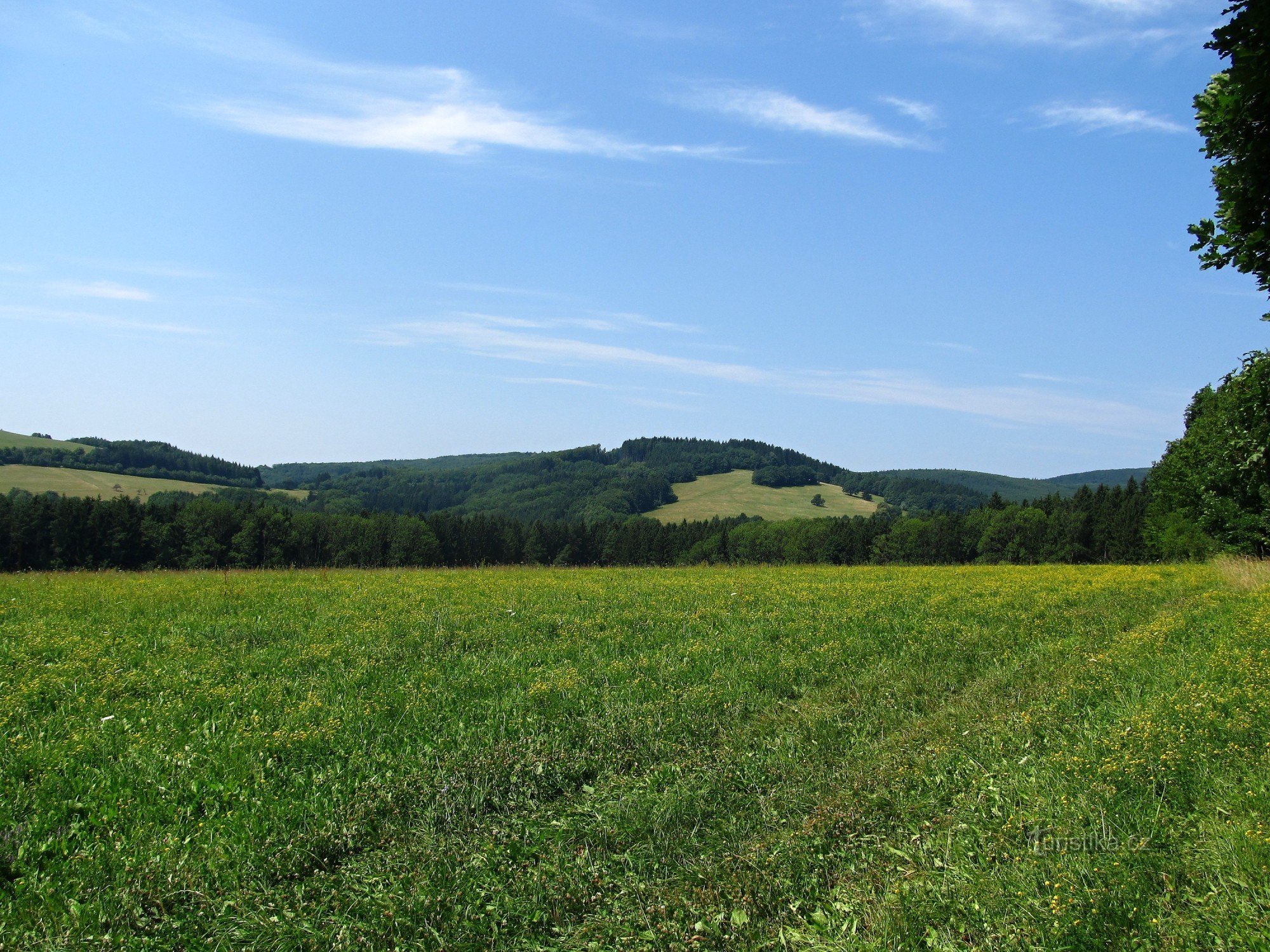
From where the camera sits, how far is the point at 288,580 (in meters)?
21.4

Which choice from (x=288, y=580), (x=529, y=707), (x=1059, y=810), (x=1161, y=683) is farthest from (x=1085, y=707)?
(x=288, y=580)

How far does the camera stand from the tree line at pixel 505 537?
5616 cm

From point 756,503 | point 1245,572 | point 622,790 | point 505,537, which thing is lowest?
point 505,537

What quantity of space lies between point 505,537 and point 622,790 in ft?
269

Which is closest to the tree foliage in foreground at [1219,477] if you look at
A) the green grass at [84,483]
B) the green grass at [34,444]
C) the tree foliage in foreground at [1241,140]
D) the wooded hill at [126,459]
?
the tree foliage in foreground at [1241,140]

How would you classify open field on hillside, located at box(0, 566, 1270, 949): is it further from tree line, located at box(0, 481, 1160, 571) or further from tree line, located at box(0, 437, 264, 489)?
tree line, located at box(0, 437, 264, 489)

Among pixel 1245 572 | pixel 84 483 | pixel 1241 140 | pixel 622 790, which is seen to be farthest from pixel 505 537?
pixel 1241 140

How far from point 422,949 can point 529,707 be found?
4.26 metres

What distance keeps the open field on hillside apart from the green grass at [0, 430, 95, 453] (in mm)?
167960

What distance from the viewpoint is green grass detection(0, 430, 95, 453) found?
143 m

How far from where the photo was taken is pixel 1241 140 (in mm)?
7375

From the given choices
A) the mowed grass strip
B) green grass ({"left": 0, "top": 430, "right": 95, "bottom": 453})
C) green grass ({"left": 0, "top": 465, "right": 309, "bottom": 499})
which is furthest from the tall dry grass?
green grass ({"left": 0, "top": 430, "right": 95, "bottom": 453})

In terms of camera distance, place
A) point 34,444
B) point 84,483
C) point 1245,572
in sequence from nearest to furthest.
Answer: point 1245,572
point 84,483
point 34,444

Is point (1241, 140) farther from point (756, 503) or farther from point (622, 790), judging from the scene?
point (756, 503)
